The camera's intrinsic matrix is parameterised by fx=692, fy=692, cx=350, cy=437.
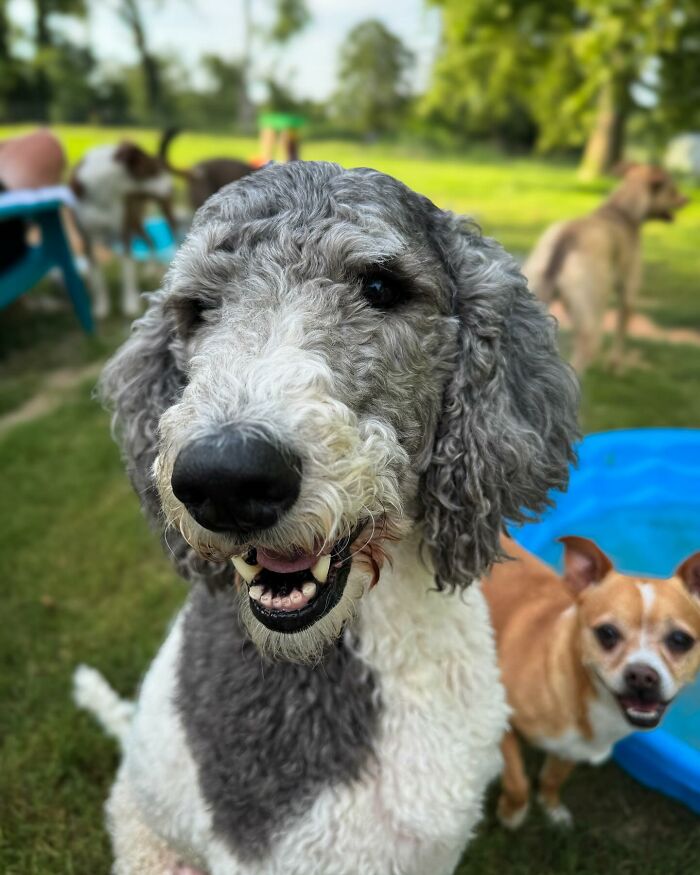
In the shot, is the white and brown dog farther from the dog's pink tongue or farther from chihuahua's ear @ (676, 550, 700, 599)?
the dog's pink tongue

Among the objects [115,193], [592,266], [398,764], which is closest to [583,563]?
[398,764]

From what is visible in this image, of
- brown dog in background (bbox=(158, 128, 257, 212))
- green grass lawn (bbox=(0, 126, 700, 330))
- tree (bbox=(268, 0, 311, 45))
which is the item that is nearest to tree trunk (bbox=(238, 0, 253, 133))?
tree (bbox=(268, 0, 311, 45))

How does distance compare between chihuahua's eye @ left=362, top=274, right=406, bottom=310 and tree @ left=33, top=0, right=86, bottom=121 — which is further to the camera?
tree @ left=33, top=0, right=86, bottom=121

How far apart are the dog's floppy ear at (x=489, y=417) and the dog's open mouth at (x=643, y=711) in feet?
2.81

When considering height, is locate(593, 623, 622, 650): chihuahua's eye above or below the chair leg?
above

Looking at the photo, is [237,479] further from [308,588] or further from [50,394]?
[50,394]

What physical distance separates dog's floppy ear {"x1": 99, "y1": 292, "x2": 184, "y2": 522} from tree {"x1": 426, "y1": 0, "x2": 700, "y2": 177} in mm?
13027

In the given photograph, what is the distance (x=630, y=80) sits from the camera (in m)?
18.4

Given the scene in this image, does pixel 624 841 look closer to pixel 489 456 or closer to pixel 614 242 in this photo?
pixel 489 456

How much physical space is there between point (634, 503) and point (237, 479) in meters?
3.20

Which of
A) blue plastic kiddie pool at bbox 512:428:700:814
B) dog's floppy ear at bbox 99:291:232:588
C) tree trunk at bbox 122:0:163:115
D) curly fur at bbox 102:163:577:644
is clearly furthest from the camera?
tree trunk at bbox 122:0:163:115

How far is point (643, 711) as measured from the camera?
2146 mm

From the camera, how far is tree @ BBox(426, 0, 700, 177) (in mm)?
11992

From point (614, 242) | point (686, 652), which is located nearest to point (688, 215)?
point (614, 242)
